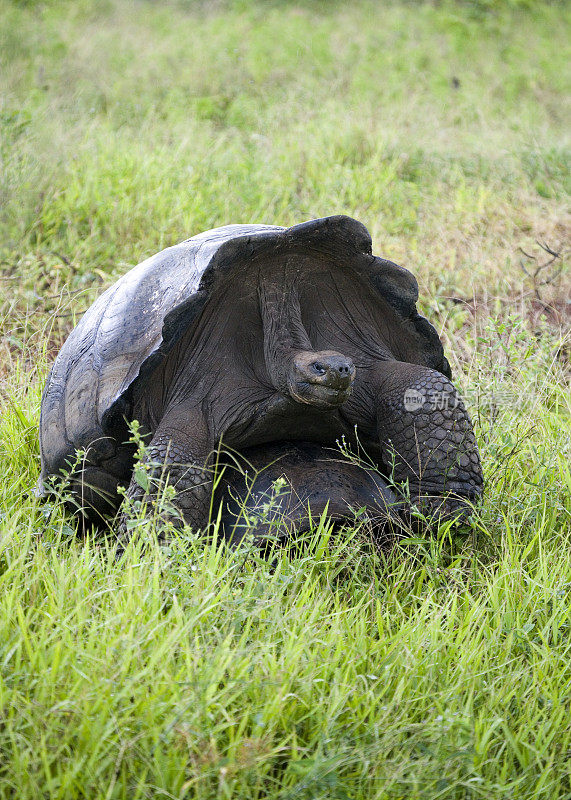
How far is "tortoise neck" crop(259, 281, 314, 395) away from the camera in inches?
100.0

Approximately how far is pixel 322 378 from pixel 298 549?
53 cm

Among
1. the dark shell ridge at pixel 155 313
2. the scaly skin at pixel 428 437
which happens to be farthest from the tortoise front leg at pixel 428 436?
the dark shell ridge at pixel 155 313

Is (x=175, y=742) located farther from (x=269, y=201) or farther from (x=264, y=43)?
(x=264, y=43)

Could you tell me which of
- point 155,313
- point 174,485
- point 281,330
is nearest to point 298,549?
point 174,485

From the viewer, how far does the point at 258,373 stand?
270cm

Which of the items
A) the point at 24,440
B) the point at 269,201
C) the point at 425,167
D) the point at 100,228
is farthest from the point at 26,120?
the point at 24,440

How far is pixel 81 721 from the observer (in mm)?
1666

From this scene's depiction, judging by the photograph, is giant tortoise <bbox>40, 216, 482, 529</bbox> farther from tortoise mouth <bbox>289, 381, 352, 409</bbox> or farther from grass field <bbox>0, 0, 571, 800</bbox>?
grass field <bbox>0, 0, 571, 800</bbox>

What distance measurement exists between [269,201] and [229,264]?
366cm

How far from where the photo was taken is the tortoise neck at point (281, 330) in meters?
2.54

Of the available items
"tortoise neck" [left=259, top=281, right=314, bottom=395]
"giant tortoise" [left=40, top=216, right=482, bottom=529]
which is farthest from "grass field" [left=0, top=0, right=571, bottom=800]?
"tortoise neck" [left=259, top=281, right=314, bottom=395]

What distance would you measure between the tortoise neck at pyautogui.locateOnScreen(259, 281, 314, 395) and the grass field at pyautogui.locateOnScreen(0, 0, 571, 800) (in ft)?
1.69

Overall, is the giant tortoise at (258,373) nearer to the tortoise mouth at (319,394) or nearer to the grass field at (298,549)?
the tortoise mouth at (319,394)

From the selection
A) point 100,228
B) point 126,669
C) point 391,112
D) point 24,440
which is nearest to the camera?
point 126,669
